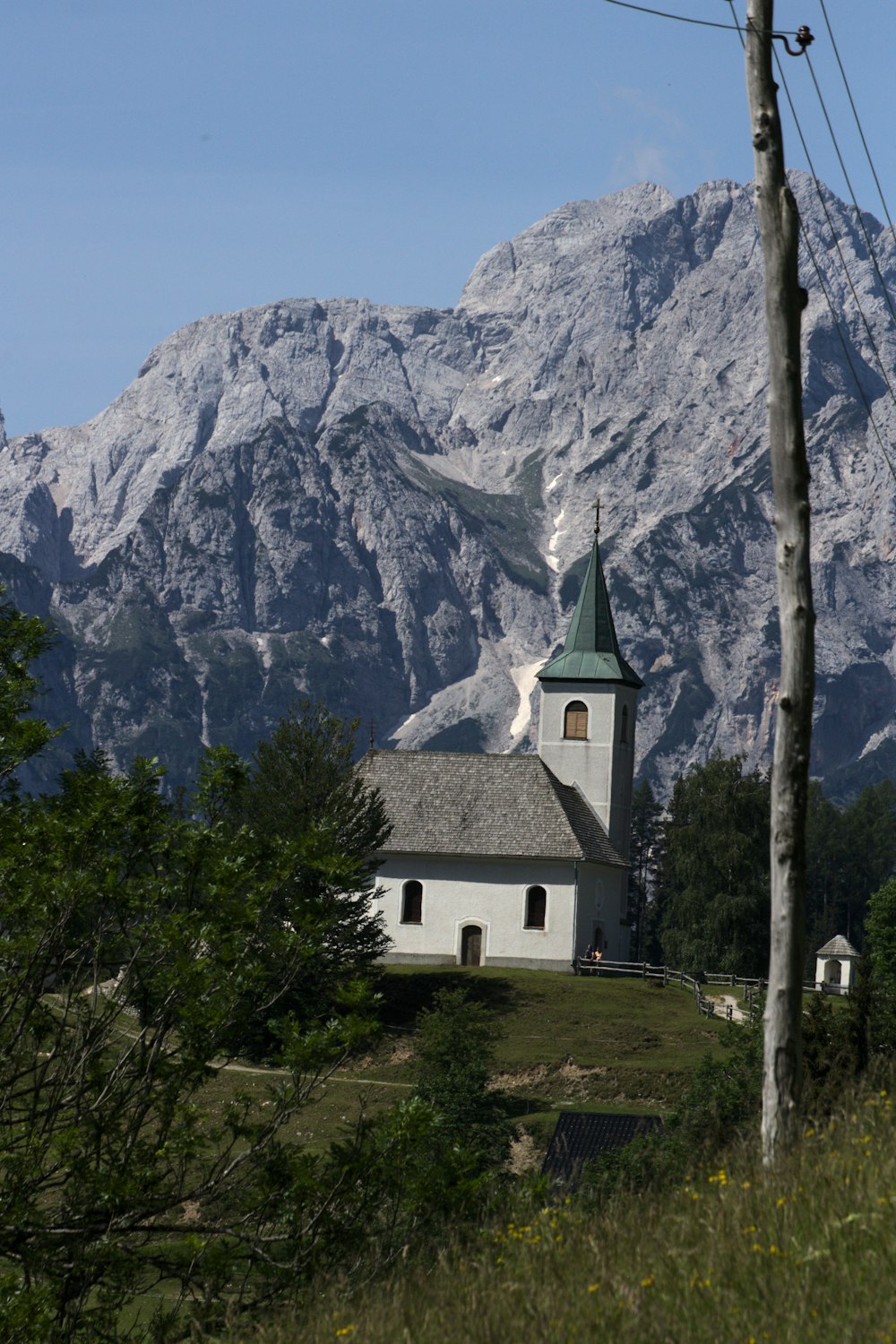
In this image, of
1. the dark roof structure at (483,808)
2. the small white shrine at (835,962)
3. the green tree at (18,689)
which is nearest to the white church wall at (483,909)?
the dark roof structure at (483,808)

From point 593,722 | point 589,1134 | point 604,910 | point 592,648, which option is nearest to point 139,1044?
point 589,1134

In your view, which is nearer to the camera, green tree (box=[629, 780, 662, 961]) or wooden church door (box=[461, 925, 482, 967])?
wooden church door (box=[461, 925, 482, 967])

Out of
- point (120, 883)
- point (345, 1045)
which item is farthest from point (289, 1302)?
point (120, 883)

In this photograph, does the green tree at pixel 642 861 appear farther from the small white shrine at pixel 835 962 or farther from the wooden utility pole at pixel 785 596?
the wooden utility pole at pixel 785 596

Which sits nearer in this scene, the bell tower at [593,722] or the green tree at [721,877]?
the bell tower at [593,722]

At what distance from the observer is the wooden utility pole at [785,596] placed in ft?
41.2

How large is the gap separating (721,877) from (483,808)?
17841 mm

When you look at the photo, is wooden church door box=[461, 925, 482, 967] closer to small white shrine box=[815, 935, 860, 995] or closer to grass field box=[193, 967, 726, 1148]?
grass field box=[193, 967, 726, 1148]

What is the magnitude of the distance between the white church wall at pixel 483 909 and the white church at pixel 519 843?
4cm

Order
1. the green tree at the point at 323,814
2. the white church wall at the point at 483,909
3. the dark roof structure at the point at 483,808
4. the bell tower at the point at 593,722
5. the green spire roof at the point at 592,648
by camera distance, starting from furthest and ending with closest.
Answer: the green spire roof at the point at 592,648 → the bell tower at the point at 593,722 → the dark roof structure at the point at 483,808 → the white church wall at the point at 483,909 → the green tree at the point at 323,814

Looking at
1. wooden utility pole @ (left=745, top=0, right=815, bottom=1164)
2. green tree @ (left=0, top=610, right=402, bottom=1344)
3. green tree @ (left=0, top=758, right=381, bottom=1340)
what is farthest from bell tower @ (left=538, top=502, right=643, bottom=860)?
wooden utility pole @ (left=745, top=0, right=815, bottom=1164)

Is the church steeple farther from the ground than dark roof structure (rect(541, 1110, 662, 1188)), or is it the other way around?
the church steeple

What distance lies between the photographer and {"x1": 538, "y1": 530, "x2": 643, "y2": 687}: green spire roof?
77812 mm

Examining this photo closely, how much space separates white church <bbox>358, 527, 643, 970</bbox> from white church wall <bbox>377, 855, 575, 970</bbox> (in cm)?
4
